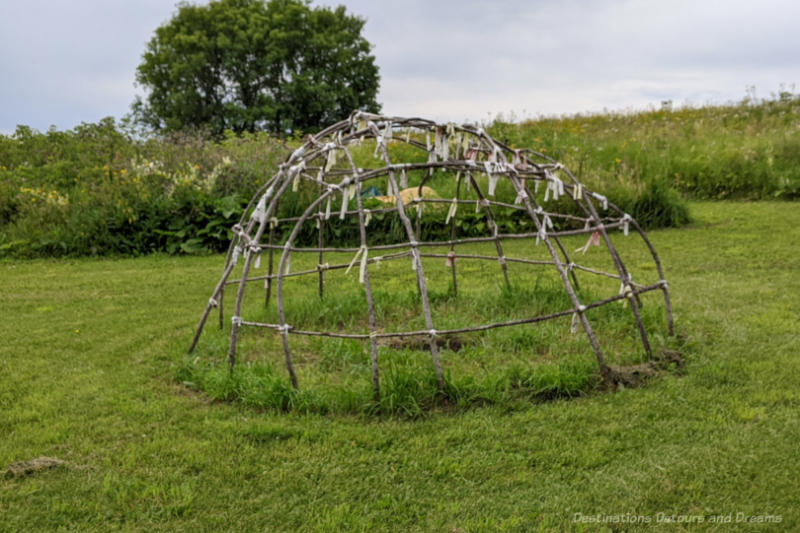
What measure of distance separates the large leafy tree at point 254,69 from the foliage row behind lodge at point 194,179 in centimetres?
1472

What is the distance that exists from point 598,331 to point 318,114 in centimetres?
2517

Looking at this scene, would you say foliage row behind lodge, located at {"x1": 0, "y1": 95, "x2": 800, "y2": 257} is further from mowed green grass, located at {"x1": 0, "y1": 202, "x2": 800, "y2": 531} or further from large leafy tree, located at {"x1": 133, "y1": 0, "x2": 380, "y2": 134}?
large leafy tree, located at {"x1": 133, "y1": 0, "x2": 380, "y2": 134}

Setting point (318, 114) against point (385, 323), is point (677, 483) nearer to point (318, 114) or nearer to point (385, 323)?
point (385, 323)

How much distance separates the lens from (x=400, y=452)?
3.17 m

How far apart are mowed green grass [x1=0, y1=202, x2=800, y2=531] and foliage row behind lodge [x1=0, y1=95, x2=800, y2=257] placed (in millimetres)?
4272

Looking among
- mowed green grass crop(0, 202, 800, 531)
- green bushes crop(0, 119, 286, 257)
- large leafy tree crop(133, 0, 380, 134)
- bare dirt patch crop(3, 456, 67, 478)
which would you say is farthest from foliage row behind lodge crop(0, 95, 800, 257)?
large leafy tree crop(133, 0, 380, 134)

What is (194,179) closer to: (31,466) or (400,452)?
(31,466)

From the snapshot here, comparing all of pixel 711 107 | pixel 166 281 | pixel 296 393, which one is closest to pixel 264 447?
pixel 296 393

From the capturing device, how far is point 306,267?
782 centimetres

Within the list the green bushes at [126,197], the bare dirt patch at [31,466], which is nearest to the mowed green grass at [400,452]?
the bare dirt patch at [31,466]

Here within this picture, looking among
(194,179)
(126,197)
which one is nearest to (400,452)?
(194,179)

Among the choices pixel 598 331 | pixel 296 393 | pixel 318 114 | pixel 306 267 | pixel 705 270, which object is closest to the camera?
pixel 296 393

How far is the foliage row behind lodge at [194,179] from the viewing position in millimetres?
8883

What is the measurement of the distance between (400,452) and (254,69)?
89.4ft
